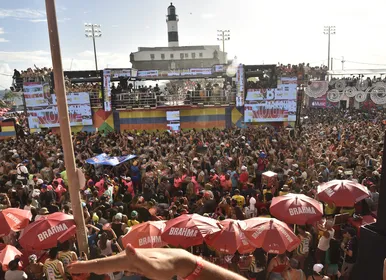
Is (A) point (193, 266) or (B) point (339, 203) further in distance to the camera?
(B) point (339, 203)

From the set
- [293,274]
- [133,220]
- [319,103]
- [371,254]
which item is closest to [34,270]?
[133,220]

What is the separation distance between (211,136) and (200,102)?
19.3 ft

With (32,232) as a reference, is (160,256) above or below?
above

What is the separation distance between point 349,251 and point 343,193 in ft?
5.18

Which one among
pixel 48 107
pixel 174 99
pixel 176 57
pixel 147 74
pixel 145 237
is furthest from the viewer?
pixel 176 57

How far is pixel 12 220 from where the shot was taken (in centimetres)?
613

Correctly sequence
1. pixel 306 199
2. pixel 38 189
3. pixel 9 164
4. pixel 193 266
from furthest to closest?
pixel 9 164 < pixel 38 189 < pixel 306 199 < pixel 193 266

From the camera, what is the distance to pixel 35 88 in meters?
20.5

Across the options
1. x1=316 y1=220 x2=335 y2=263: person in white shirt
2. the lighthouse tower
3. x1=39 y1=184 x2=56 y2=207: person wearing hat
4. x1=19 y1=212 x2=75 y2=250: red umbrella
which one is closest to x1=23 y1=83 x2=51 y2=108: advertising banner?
x1=39 y1=184 x2=56 y2=207: person wearing hat

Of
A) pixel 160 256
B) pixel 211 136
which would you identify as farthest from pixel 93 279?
pixel 211 136

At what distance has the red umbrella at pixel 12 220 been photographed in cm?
595

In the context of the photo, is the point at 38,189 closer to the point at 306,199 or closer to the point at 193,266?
the point at 306,199

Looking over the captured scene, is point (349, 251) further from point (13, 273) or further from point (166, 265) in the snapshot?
point (13, 273)

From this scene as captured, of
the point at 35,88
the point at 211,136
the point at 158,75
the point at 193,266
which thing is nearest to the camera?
the point at 193,266
